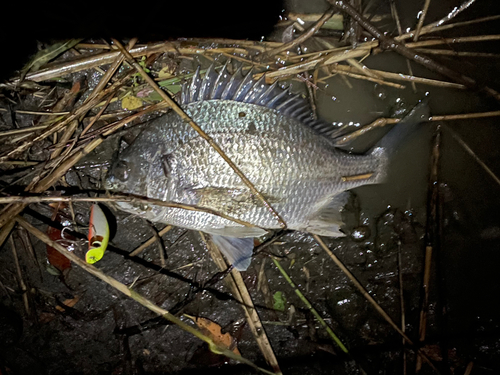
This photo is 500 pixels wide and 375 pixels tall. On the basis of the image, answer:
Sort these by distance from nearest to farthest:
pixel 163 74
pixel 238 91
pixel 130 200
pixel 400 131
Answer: pixel 130 200 → pixel 238 91 → pixel 400 131 → pixel 163 74

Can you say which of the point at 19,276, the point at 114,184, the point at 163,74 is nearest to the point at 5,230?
the point at 19,276

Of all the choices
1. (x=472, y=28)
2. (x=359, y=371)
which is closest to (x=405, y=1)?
(x=472, y=28)

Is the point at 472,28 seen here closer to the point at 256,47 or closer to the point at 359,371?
the point at 256,47

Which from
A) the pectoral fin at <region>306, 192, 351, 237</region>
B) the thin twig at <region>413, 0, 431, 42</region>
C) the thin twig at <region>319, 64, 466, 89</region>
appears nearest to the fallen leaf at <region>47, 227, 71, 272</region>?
the pectoral fin at <region>306, 192, 351, 237</region>

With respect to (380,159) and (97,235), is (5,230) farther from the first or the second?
(380,159)

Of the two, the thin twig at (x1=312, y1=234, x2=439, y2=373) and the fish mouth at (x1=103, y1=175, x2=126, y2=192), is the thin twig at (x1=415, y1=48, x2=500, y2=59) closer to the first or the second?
the thin twig at (x1=312, y1=234, x2=439, y2=373)

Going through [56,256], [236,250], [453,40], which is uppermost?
[453,40]

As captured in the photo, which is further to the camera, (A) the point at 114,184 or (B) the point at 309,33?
(B) the point at 309,33
